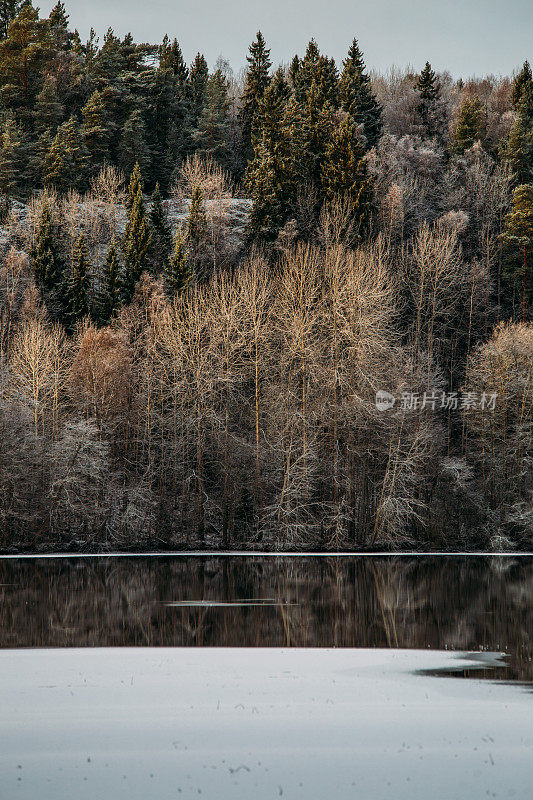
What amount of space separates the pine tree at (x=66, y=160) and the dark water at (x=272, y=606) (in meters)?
58.8

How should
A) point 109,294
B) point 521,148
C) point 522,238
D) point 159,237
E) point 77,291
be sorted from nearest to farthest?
point 109,294 → point 77,291 → point 522,238 → point 159,237 → point 521,148

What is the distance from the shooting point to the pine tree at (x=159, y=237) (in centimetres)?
7494

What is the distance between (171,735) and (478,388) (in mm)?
46976

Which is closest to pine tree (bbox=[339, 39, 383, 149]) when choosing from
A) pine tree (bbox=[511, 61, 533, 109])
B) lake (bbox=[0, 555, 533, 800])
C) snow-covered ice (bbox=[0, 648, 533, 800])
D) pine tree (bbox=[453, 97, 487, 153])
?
pine tree (bbox=[453, 97, 487, 153])

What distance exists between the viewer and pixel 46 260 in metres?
71.4

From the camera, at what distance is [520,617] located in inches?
872

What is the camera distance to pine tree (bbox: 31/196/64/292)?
70.9 metres

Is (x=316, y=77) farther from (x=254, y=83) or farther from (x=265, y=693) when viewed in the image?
(x=265, y=693)

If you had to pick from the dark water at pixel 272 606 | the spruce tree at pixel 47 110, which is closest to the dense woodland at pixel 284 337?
the spruce tree at pixel 47 110

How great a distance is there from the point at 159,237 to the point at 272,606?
2261 inches

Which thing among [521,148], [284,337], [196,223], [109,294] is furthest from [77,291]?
[521,148]

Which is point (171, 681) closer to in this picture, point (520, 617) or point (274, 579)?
point (520, 617)

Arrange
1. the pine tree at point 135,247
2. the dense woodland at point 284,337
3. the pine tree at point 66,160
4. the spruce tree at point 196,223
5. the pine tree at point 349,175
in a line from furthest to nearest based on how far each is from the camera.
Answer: the pine tree at point 66,160
the spruce tree at point 196,223
the pine tree at point 349,175
the pine tree at point 135,247
the dense woodland at point 284,337

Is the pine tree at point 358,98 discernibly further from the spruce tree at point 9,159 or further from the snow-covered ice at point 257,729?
the snow-covered ice at point 257,729
